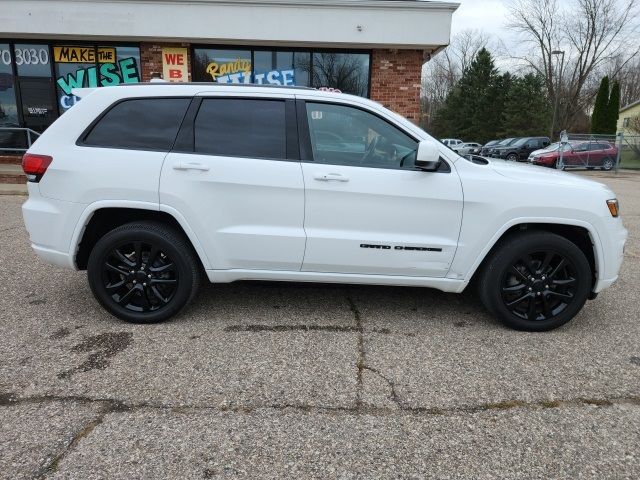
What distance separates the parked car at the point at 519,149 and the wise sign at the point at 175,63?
801 inches

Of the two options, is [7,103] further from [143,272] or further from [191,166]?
[191,166]

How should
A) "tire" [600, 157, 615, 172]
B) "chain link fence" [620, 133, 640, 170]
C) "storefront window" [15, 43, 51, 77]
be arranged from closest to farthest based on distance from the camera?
"storefront window" [15, 43, 51, 77]
"tire" [600, 157, 615, 172]
"chain link fence" [620, 133, 640, 170]

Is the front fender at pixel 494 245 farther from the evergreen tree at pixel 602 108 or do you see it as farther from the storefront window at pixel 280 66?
the evergreen tree at pixel 602 108

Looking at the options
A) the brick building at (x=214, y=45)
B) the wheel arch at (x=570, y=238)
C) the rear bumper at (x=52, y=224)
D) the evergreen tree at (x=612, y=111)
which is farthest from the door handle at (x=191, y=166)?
the evergreen tree at (x=612, y=111)

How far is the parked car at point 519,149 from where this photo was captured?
90.0 ft

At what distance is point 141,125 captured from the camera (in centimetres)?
357

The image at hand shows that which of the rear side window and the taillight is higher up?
the rear side window

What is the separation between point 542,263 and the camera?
11.8 feet

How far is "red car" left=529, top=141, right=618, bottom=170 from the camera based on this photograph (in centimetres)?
2212

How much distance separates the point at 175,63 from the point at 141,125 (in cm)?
975

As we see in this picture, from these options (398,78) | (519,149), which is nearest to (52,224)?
(398,78)

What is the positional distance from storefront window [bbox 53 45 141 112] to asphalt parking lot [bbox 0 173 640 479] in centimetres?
988

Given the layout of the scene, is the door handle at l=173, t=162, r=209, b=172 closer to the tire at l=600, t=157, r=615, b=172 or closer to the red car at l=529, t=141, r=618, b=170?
the red car at l=529, t=141, r=618, b=170

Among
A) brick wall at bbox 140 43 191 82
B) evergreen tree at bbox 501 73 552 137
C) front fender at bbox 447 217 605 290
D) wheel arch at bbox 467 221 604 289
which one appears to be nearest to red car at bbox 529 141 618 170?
brick wall at bbox 140 43 191 82
